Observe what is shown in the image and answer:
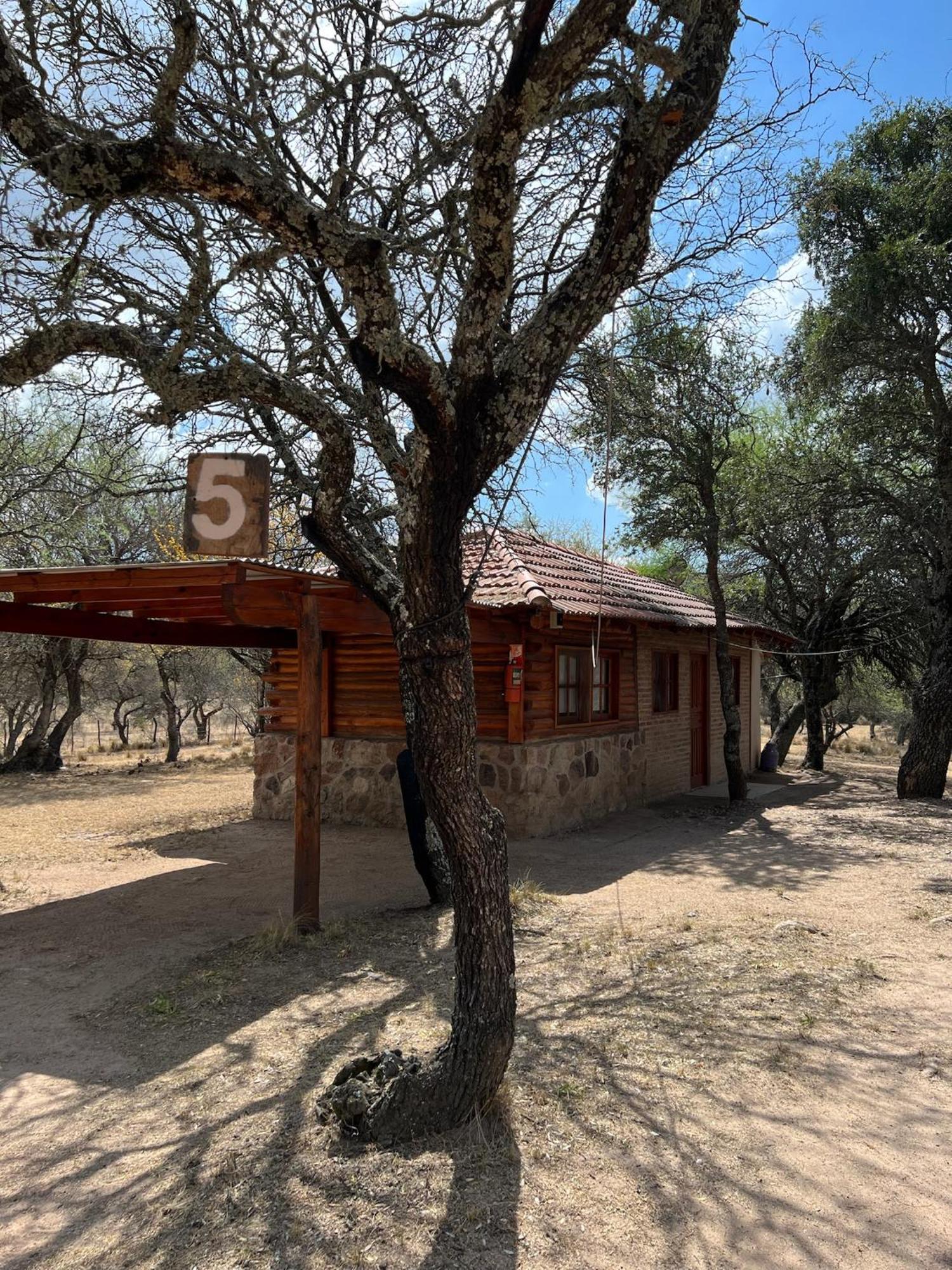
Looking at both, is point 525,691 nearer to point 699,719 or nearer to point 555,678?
point 555,678

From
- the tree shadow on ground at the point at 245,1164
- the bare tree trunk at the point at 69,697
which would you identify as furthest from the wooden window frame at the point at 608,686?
the bare tree trunk at the point at 69,697

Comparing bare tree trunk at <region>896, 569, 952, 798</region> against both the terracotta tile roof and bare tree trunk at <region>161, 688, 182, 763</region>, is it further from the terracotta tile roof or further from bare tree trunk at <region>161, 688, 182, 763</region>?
bare tree trunk at <region>161, 688, 182, 763</region>

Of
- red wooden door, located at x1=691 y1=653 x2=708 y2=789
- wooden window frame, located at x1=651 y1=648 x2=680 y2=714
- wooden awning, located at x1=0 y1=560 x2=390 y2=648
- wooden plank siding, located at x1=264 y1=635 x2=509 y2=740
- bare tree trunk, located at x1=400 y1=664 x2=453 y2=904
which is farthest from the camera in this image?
red wooden door, located at x1=691 y1=653 x2=708 y2=789

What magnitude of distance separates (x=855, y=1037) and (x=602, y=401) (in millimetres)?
5920

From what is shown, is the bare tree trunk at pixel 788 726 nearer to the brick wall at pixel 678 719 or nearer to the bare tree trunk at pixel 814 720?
the bare tree trunk at pixel 814 720

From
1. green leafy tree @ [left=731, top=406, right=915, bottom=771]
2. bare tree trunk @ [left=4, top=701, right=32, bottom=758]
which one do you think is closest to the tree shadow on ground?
green leafy tree @ [left=731, top=406, right=915, bottom=771]

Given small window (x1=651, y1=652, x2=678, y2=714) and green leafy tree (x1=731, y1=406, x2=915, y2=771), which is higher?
green leafy tree (x1=731, y1=406, x2=915, y2=771)

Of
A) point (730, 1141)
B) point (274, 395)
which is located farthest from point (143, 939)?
point (730, 1141)

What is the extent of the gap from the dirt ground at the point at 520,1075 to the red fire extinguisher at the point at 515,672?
7.90 feet

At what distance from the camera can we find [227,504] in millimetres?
6891

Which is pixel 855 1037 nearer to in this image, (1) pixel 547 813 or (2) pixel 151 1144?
(2) pixel 151 1144

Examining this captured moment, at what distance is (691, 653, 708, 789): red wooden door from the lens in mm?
15727

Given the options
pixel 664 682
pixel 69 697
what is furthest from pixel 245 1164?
pixel 69 697

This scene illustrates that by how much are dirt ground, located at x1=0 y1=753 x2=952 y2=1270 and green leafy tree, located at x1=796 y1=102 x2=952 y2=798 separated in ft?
18.9
